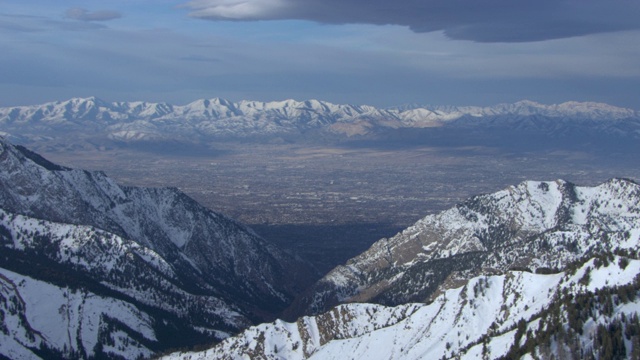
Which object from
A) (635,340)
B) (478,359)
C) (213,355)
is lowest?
(213,355)

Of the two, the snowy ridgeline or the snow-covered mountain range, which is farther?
the snowy ridgeline

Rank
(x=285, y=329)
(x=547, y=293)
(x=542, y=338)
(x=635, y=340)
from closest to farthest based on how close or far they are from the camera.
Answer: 1. (x=635, y=340)
2. (x=542, y=338)
3. (x=547, y=293)
4. (x=285, y=329)

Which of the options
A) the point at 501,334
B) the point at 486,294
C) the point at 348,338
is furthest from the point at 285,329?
the point at 501,334

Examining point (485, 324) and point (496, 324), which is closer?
point (496, 324)

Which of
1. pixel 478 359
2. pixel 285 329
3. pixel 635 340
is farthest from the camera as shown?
pixel 285 329

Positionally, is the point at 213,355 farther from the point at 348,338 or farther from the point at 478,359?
the point at 478,359

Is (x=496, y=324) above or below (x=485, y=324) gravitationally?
above

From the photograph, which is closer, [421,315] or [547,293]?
[547,293]

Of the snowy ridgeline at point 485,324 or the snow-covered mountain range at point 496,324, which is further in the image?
the snowy ridgeline at point 485,324
